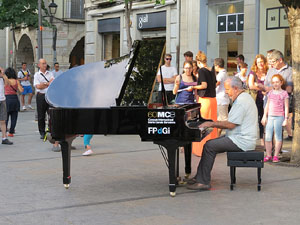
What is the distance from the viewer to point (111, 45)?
89.2 feet

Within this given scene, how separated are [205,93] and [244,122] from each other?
3.07m

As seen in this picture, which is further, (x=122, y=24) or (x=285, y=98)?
(x=122, y=24)

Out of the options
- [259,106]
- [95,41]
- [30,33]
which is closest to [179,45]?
[95,41]

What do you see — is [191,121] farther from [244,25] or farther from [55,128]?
[244,25]

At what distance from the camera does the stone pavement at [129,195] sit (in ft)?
21.5

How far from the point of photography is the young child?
33.5ft

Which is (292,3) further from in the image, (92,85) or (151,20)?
(151,20)

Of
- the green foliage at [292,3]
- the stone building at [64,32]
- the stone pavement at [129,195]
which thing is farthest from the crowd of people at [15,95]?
the stone building at [64,32]

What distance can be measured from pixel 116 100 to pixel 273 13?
10.7m

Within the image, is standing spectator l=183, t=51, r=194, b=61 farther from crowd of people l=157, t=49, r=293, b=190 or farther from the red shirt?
the red shirt

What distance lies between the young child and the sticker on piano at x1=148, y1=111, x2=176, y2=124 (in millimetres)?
3323

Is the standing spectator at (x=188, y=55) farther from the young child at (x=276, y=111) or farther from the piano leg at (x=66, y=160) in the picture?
the piano leg at (x=66, y=160)

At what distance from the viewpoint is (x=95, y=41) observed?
27516mm

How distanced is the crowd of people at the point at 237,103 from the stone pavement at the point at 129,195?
18.5 inches
